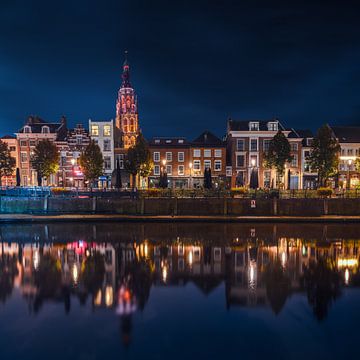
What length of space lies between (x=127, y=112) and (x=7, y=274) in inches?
3810

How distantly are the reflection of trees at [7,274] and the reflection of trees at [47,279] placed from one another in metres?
1.39

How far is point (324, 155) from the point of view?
57.2 meters

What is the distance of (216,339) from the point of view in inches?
501

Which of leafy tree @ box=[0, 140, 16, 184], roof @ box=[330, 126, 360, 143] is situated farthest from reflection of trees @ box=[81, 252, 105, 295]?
roof @ box=[330, 126, 360, 143]

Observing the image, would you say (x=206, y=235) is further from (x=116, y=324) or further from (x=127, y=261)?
(x=116, y=324)

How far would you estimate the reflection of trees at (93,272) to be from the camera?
18.2 metres

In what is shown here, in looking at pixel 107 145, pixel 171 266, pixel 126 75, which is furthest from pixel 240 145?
pixel 126 75

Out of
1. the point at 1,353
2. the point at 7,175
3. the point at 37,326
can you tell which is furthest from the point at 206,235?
the point at 7,175

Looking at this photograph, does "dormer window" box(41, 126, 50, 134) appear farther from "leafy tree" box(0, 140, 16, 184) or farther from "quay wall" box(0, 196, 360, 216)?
"quay wall" box(0, 196, 360, 216)

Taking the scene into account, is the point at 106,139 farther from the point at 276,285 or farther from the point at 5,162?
the point at 276,285

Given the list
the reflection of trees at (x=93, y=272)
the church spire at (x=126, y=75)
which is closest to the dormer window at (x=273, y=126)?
the reflection of trees at (x=93, y=272)

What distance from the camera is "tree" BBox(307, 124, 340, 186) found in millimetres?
57031

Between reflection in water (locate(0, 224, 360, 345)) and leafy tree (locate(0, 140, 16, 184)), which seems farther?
leafy tree (locate(0, 140, 16, 184))

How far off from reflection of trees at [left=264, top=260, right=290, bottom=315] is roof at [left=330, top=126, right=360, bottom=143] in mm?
57556
